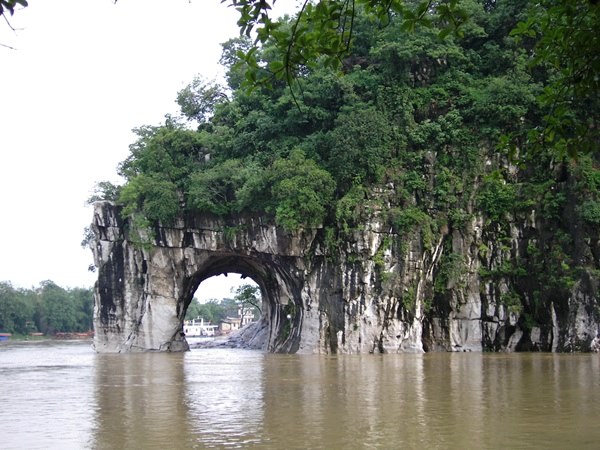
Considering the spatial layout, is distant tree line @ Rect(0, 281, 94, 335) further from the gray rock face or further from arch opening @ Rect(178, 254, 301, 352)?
the gray rock face

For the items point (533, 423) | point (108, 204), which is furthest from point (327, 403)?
point (108, 204)

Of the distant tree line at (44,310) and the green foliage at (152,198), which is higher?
the green foliage at (152,198)

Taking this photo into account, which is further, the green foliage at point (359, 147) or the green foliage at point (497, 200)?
the green foliage at point (359, 147)

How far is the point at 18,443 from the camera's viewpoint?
691 centimetres

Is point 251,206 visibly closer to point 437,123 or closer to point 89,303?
point 437,123

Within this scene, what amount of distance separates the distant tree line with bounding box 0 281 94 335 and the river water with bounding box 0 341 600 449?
149 feet

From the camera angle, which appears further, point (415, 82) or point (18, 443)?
point (415, 82)

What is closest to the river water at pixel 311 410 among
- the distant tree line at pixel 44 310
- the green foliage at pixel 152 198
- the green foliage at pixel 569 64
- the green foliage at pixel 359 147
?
the green foliage at pixel 569 64

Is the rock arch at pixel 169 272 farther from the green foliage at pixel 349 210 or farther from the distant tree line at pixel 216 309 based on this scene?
the distant tree line at pixel 216 309

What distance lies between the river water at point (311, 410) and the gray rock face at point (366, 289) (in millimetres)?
8509

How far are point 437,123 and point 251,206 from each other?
724cm

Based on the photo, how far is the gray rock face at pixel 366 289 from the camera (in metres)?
23.4

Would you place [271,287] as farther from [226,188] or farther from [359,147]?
[359,147]

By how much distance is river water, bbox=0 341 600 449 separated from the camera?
22.2 feet
